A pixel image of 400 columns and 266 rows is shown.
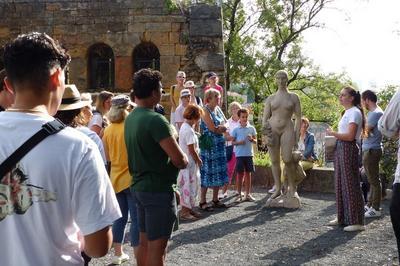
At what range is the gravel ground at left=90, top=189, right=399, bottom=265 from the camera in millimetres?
5254

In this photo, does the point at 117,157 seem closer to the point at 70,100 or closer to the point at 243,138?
the point at 70,100

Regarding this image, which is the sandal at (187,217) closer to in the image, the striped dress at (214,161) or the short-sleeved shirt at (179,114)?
the striped dress at (214,161)

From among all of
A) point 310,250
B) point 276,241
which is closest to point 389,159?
point 276,241

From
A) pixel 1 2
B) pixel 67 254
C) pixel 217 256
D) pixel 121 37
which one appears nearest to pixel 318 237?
pixel 217 256

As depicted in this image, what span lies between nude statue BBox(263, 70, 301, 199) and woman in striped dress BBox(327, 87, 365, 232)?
1.27 m

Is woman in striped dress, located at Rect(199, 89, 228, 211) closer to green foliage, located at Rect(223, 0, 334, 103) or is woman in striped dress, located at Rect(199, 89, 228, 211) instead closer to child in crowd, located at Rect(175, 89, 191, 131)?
child in crowd, located at Rect(175, 89, 191, 131)

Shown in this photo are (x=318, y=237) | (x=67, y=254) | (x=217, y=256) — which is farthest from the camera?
(x=318, y=237)

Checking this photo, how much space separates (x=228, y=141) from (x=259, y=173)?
5.88 feet

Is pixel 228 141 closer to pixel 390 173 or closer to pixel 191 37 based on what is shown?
pixel 390 173

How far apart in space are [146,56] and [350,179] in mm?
7326

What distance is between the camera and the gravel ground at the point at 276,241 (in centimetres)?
525

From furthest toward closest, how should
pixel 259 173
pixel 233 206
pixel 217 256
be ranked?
pixel 259 173 < pixel 233 206 < pixel 217 256

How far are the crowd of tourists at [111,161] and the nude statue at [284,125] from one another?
74cm

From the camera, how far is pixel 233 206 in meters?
8.10
